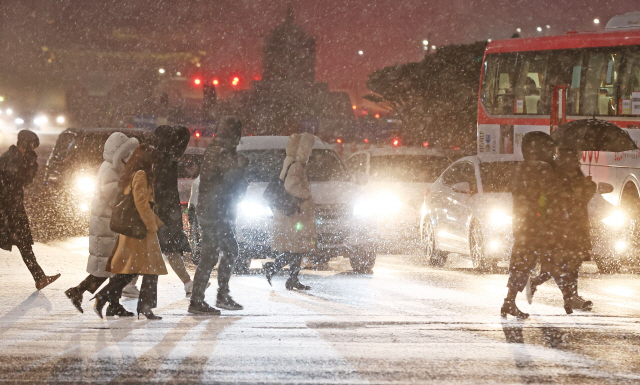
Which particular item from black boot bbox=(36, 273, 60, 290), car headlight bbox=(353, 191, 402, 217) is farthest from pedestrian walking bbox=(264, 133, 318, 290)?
car headlight bbox=(353, 191, 402, 217)

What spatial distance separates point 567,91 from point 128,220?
41.4 feet

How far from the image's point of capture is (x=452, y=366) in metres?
5.84

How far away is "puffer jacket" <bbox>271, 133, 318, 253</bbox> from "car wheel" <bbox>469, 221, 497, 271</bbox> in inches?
115

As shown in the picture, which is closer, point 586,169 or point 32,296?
point 32,296

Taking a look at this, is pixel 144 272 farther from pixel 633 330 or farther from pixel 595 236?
pixel 595 236

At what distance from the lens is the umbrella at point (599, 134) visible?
583 inches

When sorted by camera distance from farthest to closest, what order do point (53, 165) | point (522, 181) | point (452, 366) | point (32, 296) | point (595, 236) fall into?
point (53, 165) < point (595, 236) < point (32, 296) < point (522, 181) < point (452, 366)

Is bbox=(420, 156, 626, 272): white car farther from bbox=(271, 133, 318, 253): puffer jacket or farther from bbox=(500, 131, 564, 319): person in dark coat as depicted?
bbox=(500, 131, 564, 319): person in dark coat

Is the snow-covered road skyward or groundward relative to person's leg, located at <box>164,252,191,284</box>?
groundward

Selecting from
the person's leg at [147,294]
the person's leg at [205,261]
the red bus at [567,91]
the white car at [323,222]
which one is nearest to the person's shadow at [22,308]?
the person's leg at [147,294]

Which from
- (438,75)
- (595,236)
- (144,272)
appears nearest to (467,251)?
(595,236)

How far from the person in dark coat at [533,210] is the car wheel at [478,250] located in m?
3.61

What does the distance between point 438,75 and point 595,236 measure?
144 ft

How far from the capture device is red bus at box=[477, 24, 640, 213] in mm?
15285
